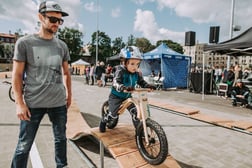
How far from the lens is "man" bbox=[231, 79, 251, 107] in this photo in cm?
850

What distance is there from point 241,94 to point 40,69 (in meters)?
8.97

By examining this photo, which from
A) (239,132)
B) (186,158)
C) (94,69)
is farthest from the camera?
(94,69)

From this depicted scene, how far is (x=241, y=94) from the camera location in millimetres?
8773

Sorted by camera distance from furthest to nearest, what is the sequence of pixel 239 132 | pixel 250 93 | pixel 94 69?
pixel 94 69 < pixel 250 93 < pixel 239 132

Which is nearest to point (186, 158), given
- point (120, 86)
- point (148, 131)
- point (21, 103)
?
point (148, 131)

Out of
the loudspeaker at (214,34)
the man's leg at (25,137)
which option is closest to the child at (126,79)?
the man's leg at (25,137)

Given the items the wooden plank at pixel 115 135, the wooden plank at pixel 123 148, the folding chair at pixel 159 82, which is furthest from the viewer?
the folding chair at pixel 159 82

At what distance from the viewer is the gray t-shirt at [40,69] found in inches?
80.9

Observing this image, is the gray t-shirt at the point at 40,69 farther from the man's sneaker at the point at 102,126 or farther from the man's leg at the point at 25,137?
the man's sneaker at the point at 102,126

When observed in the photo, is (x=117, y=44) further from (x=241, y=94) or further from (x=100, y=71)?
(x=241, y=94)

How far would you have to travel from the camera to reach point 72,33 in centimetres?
6419

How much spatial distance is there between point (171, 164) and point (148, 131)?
522 mm

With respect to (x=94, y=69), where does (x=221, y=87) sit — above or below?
below

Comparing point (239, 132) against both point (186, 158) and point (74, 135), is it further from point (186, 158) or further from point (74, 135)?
point (74, 135)
